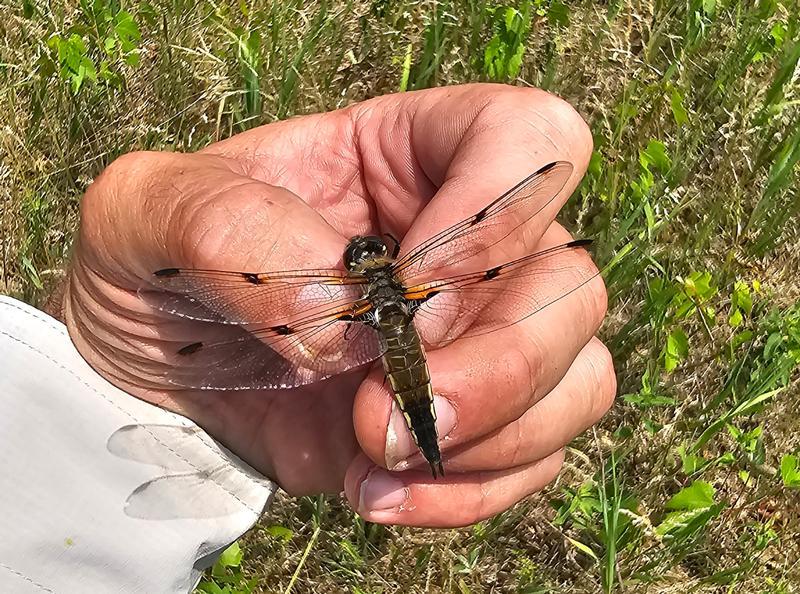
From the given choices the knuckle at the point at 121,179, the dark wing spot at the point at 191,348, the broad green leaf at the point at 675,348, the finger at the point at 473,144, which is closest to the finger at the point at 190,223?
the knuckle at the point at 121,179

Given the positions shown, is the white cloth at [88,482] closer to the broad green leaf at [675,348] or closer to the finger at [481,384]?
the finger at [481,384]

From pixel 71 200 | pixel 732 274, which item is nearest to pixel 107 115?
pixel 71 200

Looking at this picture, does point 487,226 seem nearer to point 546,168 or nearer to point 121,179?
point 546,168

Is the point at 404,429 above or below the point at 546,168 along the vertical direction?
below

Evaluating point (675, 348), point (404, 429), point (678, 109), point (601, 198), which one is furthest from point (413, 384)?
point (678, 109)

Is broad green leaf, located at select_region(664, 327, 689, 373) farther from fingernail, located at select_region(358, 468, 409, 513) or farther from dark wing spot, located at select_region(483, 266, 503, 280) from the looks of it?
fingernail, located at select_region(358, 468, 409, 513)

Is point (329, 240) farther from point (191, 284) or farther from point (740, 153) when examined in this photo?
point (740, 153)
